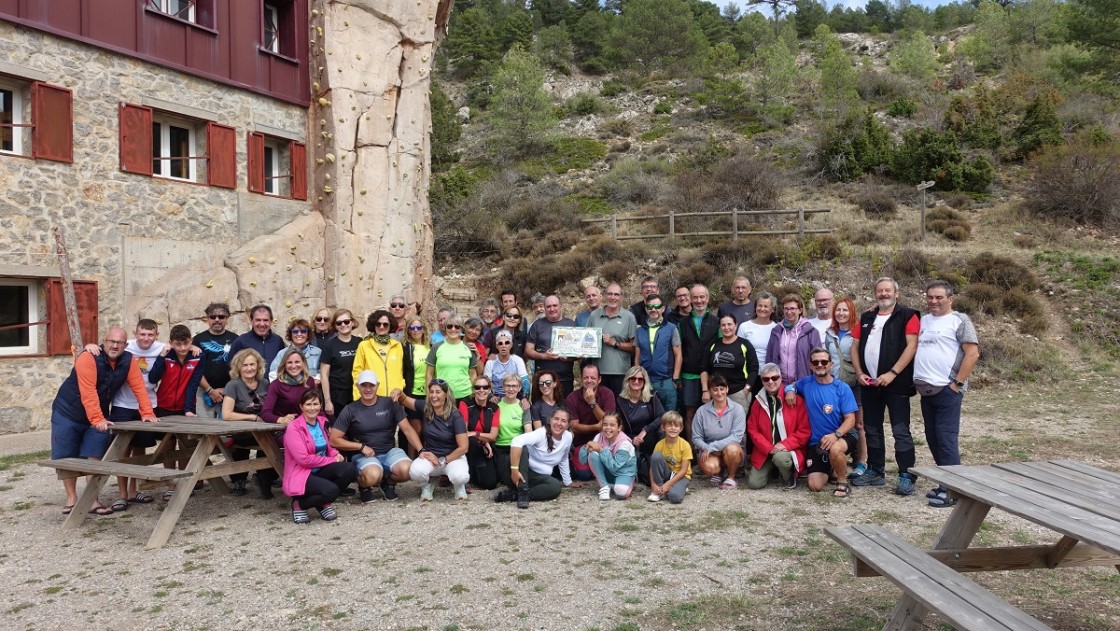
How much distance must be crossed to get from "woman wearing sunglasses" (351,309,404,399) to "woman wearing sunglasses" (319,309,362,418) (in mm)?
66

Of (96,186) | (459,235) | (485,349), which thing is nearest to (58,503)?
(485,349)

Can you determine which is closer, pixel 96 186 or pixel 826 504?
pixel 826 504

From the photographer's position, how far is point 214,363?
7477 millimetres

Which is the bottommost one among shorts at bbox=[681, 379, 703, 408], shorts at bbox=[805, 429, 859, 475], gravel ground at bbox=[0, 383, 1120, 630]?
gravel ground at bbox=[0, 383, 1120, 630]

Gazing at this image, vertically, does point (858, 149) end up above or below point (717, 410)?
above

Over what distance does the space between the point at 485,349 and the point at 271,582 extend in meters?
3.90

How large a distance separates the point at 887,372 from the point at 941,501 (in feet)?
3.96

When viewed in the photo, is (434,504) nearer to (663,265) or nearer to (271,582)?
(271,582)

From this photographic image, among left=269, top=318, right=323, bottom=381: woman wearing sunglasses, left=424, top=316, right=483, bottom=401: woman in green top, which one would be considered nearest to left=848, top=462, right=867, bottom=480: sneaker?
left=424, top=316, right=483, bottom=401: woman in green top

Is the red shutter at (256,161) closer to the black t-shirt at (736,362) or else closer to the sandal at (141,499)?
the sandal at (141,499)

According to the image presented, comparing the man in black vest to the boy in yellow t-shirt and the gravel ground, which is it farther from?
the boy in yellow t-shirt

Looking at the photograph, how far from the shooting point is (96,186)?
1165 centimetres

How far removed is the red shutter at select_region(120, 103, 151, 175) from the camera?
468 inches

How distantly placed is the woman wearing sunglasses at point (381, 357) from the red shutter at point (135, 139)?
7.08m
